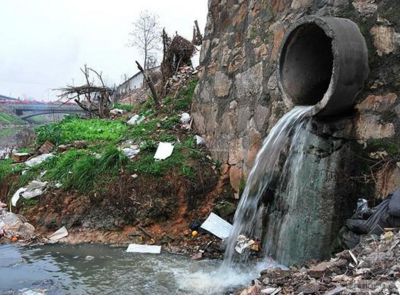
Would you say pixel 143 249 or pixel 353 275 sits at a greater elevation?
pixel 353 275

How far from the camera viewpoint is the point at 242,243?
17.6 ft

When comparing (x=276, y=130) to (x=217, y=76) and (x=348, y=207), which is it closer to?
(x=348, y=207)

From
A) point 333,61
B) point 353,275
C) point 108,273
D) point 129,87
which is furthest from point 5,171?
point 129,87

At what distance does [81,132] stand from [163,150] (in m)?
3.21

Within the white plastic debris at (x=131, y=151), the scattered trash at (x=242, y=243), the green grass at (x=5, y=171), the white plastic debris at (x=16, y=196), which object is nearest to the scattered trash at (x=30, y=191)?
the white plastic debris at (x=16, y=196)

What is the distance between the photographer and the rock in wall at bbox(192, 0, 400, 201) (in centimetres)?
425

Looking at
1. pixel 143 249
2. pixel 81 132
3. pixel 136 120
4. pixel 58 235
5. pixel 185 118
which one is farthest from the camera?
pixel 136 120

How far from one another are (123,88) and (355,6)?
20085mm

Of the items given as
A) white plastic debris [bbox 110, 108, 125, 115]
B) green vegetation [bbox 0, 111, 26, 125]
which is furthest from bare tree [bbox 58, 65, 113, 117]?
green vegetation [bbox 0, 111, 26, 125]

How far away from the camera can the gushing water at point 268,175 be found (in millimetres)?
4851

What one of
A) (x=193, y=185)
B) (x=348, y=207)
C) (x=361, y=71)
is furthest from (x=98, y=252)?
(x=361, y=71)

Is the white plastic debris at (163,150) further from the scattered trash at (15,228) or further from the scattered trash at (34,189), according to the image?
the scattered trash at (15,228)

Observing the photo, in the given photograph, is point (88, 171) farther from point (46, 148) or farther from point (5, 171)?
point (46, 148)

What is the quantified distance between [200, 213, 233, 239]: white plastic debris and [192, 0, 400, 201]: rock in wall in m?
0.60
